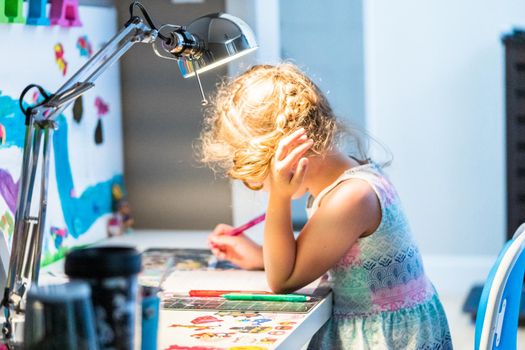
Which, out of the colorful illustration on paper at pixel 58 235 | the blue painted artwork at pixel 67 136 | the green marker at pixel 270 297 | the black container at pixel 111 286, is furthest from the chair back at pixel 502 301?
the colorful illustration on paper at pixel 58 235

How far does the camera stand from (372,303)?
4.88 feet

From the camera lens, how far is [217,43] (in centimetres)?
140

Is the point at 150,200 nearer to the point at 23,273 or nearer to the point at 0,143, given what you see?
the point at 0,143

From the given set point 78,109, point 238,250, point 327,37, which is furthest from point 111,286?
point 327,37

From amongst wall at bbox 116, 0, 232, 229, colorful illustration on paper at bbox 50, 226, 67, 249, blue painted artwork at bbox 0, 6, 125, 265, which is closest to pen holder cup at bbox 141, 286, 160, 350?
blue painted artwork at bbox 0, 6, 125, 265

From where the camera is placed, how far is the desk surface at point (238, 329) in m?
1.18

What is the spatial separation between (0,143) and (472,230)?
2.12m

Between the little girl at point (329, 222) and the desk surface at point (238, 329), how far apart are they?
0.06 metres

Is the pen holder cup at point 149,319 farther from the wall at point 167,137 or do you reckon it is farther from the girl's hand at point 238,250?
the wall at point 167,137

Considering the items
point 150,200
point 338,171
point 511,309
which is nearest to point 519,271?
point 511,309

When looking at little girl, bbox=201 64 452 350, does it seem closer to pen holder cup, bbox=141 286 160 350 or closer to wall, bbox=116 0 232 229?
pen holder cup, bbox=141 286 160 350

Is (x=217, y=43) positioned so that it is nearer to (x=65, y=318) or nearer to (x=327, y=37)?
(x=65, y=318)

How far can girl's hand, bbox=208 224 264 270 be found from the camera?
5.57 ft

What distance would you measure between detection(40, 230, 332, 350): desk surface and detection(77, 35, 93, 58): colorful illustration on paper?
0.70 metres
